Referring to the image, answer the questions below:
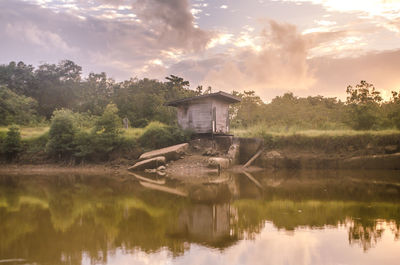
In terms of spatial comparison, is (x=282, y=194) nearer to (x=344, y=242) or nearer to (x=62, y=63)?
(x=344, y=242)

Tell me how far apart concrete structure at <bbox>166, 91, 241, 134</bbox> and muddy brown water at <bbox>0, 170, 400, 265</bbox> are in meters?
12.3

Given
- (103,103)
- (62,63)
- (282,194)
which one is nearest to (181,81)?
(103,103)

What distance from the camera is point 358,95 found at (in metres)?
31.2

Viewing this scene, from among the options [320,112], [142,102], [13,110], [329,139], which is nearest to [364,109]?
[329,139]

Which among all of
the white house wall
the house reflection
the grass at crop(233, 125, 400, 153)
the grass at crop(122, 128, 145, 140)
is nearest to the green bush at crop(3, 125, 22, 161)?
the grass at crop(122, 128, 145, 140)

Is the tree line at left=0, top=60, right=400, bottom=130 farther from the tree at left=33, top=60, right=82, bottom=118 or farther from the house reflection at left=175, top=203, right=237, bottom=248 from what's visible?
the house reflection at left=175, top=203, right=237, bottom=248

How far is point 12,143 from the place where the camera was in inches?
953

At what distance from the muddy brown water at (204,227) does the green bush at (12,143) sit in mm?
13546

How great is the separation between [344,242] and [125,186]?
10421mm

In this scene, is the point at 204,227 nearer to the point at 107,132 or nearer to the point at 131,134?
the point at 107,132

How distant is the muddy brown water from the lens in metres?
5.61

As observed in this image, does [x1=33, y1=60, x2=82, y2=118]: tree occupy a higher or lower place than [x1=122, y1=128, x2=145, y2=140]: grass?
higher

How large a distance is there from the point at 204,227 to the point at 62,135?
1901cm

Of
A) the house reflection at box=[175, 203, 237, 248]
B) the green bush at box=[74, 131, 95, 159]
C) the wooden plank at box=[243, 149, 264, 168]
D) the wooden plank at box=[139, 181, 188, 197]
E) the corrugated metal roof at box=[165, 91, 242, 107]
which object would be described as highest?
the corrugated metal roof at box=[165, 91, 242, 107]
